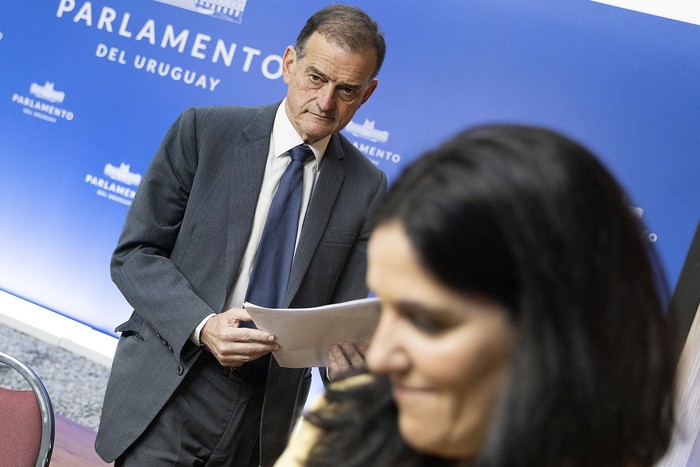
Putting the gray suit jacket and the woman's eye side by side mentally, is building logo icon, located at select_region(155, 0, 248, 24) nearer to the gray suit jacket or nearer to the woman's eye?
the gray suit jacket

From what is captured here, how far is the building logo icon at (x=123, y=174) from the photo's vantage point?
4.03 metres

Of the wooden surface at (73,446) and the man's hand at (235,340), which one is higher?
the man's hand at (235,340)

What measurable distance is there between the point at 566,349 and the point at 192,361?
148cm

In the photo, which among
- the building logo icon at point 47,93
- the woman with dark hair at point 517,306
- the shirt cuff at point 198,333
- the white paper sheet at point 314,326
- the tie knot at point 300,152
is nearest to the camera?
the woman with dark hair at point 517,306

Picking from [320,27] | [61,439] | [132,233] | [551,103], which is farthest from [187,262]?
[61,439]

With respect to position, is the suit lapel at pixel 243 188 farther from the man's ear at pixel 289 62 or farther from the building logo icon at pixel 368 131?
the building logo icon at pixel 368 131

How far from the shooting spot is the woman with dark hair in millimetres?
860

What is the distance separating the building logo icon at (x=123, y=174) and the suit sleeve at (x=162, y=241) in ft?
6.00

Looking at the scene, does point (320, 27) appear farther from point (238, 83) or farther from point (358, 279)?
point (238, 83)

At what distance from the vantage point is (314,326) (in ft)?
6.39

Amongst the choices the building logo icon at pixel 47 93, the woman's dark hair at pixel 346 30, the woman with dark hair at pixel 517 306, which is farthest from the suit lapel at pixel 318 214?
the building logo icon at pixel 47 93

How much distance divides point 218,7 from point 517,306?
3.30 metres

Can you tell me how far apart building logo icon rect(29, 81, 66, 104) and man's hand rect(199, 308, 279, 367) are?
2501mm

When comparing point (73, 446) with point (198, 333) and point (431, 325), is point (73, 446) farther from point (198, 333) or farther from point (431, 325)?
point (431, 325)
